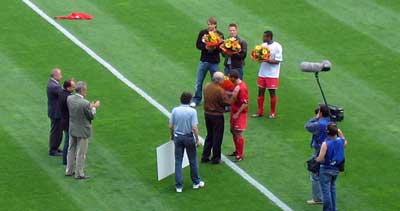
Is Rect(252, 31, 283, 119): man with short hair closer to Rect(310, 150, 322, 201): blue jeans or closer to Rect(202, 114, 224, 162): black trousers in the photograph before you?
Rect(202, 114, 224, 162): black trousers

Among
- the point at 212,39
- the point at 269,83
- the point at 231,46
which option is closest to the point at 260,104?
the point at 269,83

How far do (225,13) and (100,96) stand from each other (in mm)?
6002

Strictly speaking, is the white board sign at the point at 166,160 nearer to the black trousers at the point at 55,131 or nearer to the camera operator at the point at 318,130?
the black trousers at the point at 55,131

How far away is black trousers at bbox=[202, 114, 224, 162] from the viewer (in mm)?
19328

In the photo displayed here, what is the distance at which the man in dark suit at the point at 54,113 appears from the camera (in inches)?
774

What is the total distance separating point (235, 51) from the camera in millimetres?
21547

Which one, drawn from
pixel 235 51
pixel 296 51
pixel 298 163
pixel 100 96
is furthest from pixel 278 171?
pixel 296 51

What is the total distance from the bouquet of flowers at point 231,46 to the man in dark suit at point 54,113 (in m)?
3.47

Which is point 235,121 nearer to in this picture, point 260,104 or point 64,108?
point 260,104

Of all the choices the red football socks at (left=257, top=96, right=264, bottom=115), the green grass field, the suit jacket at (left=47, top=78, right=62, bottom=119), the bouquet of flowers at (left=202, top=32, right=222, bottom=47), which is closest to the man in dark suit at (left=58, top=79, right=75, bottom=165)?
the suit jacket at (left=47, top=78, right=62, bottom=119)

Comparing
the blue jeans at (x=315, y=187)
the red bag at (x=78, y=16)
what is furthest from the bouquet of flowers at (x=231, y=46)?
the red bag at (x=78, y=16)

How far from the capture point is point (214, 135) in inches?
764

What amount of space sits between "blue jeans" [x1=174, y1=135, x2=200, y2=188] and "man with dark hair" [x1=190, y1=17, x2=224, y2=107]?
4037 millimetres

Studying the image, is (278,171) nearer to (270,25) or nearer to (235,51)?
(235,51)
